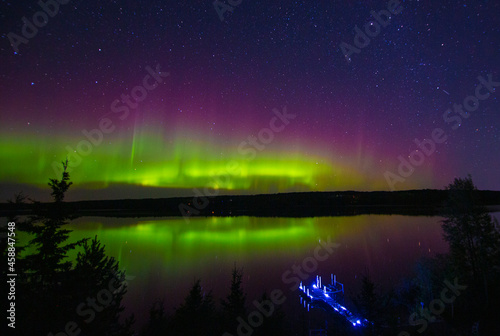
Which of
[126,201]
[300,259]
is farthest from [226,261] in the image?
[126,201]

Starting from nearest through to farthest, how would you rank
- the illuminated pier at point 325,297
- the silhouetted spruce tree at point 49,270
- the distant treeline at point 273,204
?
the silhouetted spruce tree at point 49,270, the illuminated pier at point 325,297, the distant treeline at point 273,204

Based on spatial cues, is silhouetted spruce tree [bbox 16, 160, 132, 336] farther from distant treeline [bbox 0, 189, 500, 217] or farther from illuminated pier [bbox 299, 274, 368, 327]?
distant treeline [bbox 0, 189, 500, 217]

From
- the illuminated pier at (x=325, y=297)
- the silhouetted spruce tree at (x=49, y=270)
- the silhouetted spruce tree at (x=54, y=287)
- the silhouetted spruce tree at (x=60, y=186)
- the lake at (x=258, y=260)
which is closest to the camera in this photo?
the silhouetted spruce tree at (x=54, y=287)

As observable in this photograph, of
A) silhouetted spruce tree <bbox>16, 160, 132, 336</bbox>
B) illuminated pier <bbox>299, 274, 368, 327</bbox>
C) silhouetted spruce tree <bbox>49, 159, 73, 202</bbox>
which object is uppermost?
silhouetted spruce tree <bbox>49, 159, 73, 202</bbox>

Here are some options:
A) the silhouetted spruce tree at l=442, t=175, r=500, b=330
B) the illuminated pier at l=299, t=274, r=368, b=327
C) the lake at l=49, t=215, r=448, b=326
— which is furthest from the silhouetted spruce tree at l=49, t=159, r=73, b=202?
the silhouetted spruce tree at l=442, t=175, r=500, b=330

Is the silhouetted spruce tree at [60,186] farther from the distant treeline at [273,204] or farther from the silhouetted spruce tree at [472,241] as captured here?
the distant treeline at [273,204]

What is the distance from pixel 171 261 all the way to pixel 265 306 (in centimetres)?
2896

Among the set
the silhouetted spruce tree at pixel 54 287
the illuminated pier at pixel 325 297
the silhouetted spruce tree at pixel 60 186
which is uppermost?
the silhouetted spruce tree at pixel 60 186

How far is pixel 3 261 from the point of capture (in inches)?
379

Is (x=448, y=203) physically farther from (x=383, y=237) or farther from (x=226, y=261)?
(x=383, y=237)

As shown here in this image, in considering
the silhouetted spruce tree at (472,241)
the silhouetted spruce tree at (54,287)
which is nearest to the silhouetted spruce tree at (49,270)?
the silhouetted spruce tree at (54,287)

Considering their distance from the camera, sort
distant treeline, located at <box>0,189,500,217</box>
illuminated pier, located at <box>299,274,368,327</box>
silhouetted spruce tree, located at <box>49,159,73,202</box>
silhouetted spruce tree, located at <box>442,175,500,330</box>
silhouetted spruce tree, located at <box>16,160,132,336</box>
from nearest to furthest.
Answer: silhouetted spruce tree, located at <box>16,160,132,336</box> → silhouetted spruce tree, located at <box>49,159,73,202</box> → illuminated pier, located at <box>299,274,368,327</box> → silhouetted spruce tree, located at <box>442,175,500,330</box> → distant treeline, located at <box>0,189,500,217</box>

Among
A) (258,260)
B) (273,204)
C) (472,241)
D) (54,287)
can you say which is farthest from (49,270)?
(273,204)

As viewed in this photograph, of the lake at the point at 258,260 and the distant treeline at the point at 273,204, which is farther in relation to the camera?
the distant treeline at the point at 273,204
